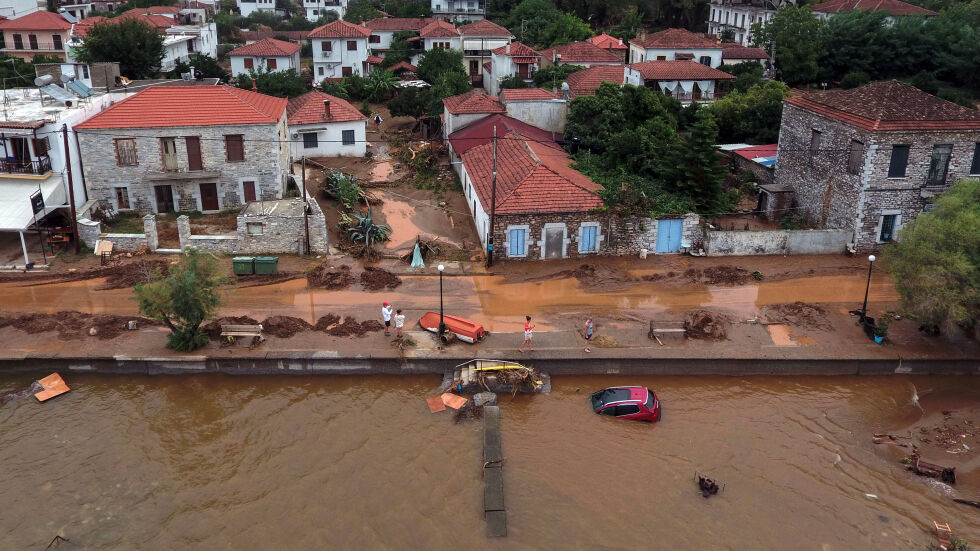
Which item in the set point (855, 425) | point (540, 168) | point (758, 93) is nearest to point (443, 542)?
point (855, 425)

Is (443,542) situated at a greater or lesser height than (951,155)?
lesser

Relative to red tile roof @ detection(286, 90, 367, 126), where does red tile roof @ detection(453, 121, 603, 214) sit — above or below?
below

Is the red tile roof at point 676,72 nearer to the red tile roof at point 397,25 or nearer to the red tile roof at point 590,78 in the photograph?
the red tile roof at point 590,78

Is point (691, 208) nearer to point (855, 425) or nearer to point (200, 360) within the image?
point (855, 425)

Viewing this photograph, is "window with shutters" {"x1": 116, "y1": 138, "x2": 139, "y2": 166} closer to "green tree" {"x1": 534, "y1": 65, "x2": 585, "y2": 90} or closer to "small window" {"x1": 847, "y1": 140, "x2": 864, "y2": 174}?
"green tree" {"x1": 534, "y1": 65, "x2": 585, "y2": 90}

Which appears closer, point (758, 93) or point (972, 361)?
point (972, 361)

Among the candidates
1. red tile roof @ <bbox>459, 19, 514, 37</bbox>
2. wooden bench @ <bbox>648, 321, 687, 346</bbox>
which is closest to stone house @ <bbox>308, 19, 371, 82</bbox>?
red tile roof @ <bbox>459, 19, 514, 37</bbox>
